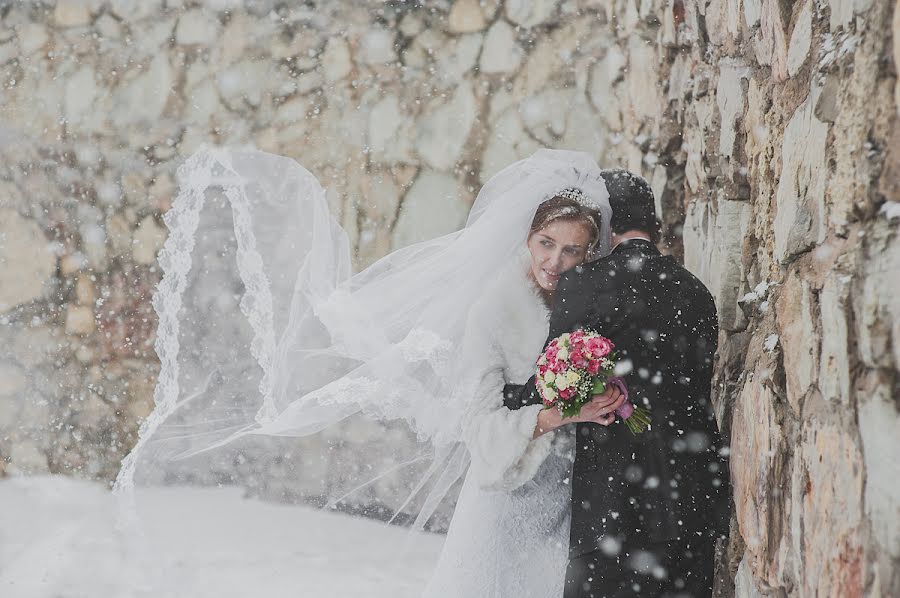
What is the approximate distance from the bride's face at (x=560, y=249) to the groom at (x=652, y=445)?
18 cm

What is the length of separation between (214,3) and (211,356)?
6.79 ft

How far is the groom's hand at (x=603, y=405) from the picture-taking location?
75.2 inches

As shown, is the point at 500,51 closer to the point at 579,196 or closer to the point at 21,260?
the point at 579,196

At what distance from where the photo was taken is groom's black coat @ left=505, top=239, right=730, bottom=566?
6.40 feet

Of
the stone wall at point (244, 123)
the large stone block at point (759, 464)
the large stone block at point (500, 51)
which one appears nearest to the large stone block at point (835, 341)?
the large stone block at point (759, 464)

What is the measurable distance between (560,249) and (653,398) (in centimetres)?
50

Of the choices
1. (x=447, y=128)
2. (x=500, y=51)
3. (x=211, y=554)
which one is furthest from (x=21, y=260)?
(x=500, y=51)

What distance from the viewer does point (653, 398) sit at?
1.96 meters

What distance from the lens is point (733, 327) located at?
7.06ft

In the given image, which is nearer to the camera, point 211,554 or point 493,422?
point 493,422

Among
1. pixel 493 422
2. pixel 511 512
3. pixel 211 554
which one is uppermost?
pixel 493 422

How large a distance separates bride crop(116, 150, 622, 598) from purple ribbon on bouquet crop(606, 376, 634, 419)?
0.10 ft

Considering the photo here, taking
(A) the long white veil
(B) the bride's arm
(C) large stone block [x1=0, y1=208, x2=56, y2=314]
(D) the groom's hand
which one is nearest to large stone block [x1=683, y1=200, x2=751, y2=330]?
(A) the long white veil

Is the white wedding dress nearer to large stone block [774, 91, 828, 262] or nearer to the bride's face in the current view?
the bride's face
